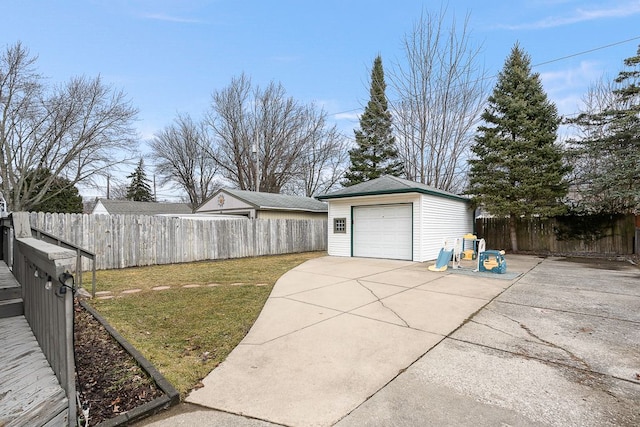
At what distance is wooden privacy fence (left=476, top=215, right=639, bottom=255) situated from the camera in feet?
42.1

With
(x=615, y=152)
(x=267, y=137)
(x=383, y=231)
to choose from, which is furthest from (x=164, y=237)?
(x=267, y=137)

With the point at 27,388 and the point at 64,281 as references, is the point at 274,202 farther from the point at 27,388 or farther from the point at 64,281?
the point at 64,281

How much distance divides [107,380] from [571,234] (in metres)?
16.7

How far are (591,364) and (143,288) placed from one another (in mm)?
6882

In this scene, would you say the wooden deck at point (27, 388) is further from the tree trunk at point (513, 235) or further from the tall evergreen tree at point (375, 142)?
the tall evergreen tree at point (375, 142)

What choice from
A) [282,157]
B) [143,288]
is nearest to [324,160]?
[282,157]

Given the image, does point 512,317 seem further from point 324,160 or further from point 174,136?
point 174,136

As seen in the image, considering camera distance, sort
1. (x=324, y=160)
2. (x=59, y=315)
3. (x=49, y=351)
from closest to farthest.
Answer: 1. (x=59, y=315)
2. (x=49, y=351)
3. (x=324, y=160)

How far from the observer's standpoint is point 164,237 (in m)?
10.1

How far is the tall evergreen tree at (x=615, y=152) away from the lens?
11.5m

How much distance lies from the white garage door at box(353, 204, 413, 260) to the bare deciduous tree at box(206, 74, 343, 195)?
15.1 metres

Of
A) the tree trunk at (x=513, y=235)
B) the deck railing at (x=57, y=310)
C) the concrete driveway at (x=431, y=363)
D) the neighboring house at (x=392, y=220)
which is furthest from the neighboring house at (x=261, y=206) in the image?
the deck railing at (x=57, y=310)

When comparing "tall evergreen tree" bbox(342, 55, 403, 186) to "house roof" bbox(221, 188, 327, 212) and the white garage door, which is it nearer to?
"house roof" bbox(221, 188, 327, 212)

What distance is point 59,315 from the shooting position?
5.48 ft
